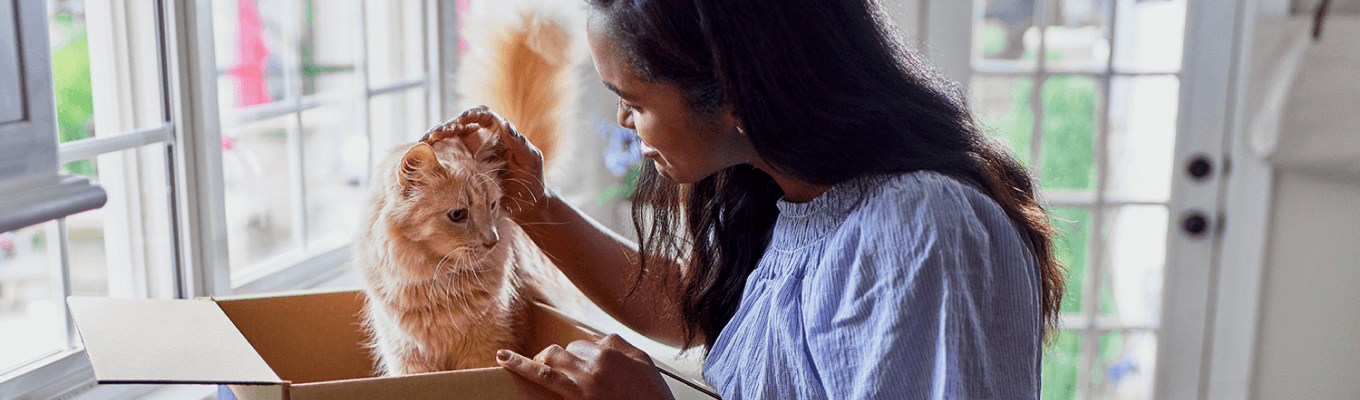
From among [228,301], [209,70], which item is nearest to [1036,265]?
[228,301]

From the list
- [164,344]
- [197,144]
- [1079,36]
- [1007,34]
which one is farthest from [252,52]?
[1079,36]

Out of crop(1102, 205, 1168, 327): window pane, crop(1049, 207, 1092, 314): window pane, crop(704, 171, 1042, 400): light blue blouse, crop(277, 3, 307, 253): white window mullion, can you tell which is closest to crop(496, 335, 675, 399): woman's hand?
crop(704, 171, 1042, 400): light blue blouse

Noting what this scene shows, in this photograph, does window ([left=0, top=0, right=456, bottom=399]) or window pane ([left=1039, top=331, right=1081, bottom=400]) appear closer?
window ([left=0, top=0, right=456, bottom=399])

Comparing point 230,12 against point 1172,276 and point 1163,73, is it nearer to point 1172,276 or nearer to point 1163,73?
point 1163,73

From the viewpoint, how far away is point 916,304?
2.08 feet

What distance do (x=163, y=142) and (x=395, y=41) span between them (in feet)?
2.24

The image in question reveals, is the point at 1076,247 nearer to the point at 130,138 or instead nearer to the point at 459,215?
the point at 459,215

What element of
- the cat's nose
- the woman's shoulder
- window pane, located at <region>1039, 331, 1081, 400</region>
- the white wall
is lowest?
window pane, located at <region>1039, 331, 1081, 400</region>

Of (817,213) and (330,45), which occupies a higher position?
(330,45)

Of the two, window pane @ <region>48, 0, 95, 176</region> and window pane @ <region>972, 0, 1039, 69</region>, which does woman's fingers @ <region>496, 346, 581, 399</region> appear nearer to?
window pane @ <region>48, 0, 95, 176</region>

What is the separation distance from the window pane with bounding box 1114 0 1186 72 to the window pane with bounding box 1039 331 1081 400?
0.66 metres

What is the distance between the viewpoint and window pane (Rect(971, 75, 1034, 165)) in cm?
185

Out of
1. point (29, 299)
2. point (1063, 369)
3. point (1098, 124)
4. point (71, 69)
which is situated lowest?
point (1063, 369)

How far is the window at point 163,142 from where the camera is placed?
98 cm
